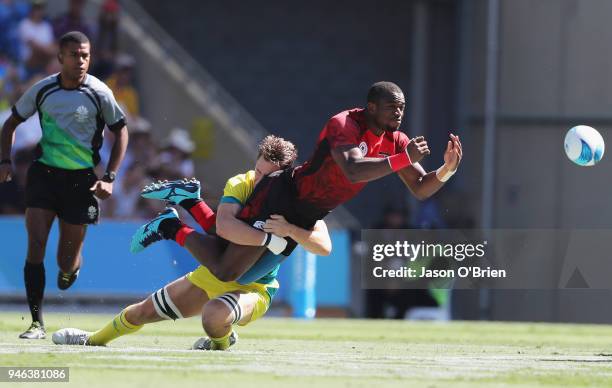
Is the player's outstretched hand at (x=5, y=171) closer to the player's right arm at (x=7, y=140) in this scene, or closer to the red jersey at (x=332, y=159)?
the player's right arm at (x=7, y=140)

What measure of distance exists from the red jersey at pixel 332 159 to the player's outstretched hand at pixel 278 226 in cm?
26

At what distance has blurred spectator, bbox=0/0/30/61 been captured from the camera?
772 inches

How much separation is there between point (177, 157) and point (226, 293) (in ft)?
33.1

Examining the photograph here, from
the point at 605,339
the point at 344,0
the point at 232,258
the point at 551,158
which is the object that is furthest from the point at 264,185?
the point at 344,0

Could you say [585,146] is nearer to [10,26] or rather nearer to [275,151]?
[275,151]

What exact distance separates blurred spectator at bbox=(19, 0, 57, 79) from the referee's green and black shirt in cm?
891

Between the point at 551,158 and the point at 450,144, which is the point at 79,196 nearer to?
the point at 450,144

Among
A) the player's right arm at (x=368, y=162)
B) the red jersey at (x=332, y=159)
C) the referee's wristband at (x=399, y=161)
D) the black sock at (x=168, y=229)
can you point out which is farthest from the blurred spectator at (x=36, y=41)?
the referee's wristband at (x=399, y=161)

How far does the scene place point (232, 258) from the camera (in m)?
9.19

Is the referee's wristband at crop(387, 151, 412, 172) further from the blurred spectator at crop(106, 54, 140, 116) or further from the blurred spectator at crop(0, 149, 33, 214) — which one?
the blurred spectator at crop(106, 54, 140, 116)

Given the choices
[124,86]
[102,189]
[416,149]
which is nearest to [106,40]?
[124,86]

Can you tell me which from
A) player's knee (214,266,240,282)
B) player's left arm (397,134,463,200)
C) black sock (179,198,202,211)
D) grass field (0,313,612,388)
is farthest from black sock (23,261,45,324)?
player's left arm (397,134,463,200)

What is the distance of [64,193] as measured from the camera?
1060cm

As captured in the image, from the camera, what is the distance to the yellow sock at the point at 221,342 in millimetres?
9219
